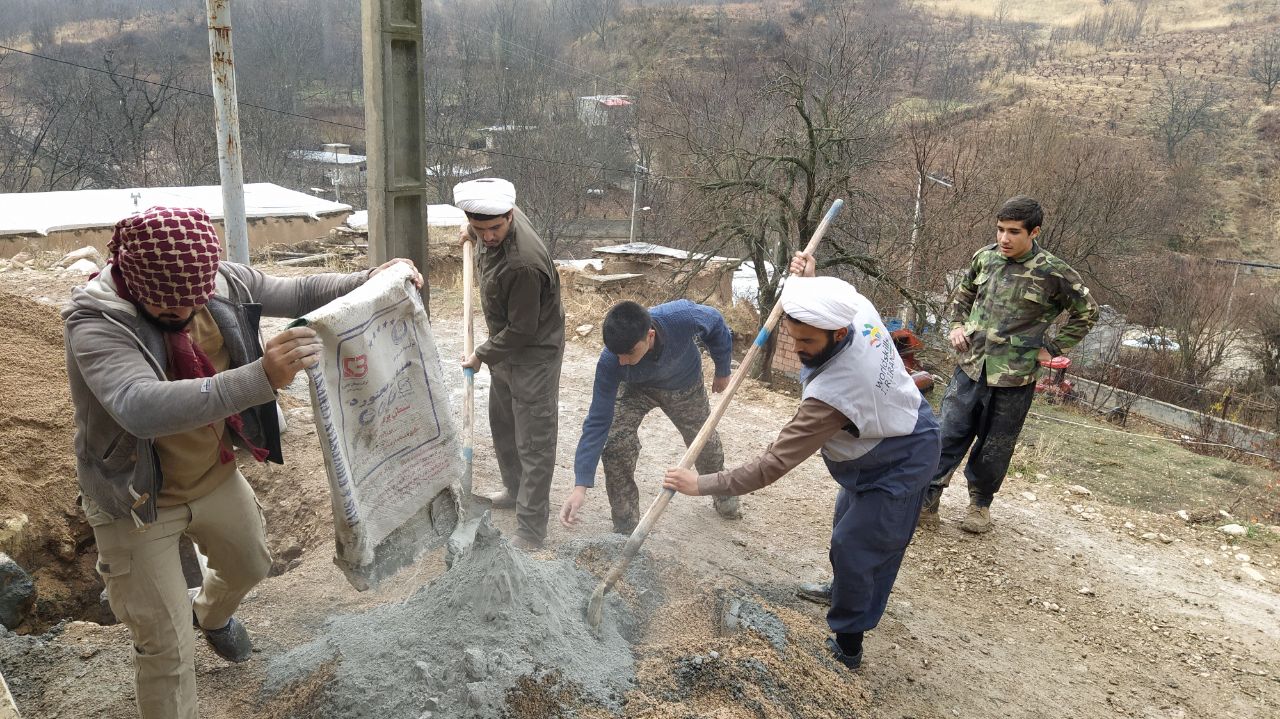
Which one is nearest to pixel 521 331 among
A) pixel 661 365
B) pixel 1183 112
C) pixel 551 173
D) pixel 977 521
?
pixel 661 365

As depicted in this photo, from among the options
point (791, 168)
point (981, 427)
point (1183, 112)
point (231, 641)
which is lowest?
point (231, 641)

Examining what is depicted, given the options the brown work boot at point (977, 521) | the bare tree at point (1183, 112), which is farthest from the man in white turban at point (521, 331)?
the bare tree at point (1183, 112)

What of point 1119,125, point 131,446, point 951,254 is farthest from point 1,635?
point 1119,125

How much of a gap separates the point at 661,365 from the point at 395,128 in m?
2.17

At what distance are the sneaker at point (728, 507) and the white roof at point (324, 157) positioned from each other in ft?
114

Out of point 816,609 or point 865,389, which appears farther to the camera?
point 816,609

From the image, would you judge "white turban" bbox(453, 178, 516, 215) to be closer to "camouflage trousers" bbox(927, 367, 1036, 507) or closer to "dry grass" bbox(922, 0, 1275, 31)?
"camouflage trousers" bbox(927, 367, 1036, 507)

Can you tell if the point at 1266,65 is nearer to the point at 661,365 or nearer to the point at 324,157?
the point at 324,157

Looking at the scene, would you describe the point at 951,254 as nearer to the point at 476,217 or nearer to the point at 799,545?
the point at 799,545

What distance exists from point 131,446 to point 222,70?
351 cm

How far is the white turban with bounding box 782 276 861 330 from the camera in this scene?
2.59 metres

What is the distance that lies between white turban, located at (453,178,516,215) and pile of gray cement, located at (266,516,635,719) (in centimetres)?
146

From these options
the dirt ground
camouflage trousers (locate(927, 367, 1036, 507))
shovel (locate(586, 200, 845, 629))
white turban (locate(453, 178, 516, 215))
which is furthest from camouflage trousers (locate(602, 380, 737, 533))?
camouflage trousers (locate(927, 367, 1036, 507))

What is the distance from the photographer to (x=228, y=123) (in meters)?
4.85
